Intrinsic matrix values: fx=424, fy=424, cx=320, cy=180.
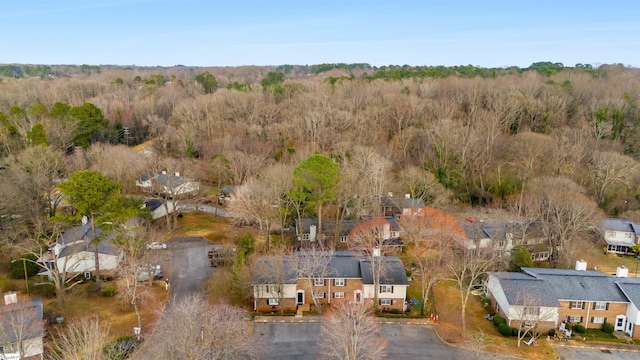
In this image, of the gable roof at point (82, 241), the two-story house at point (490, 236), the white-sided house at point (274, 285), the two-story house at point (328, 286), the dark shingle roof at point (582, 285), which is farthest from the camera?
the two-story house at point (490, 236)

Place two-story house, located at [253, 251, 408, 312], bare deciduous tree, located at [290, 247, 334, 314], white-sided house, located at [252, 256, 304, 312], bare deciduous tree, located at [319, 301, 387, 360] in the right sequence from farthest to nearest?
two-story house, located at [253, 251, 408, 312] → bare deciduous tree, located at [290, 247, 334, 314] → white-sided house, located at [252, 256, 304, 312] → bare deciduous tree, located at [319, 301, 387, 360]

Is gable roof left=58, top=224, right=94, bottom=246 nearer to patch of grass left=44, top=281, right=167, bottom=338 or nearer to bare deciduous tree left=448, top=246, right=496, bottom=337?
patch of grass left=44, top=281, right=167, bottom=338

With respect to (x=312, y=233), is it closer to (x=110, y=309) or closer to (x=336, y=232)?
(x=336, y=232)

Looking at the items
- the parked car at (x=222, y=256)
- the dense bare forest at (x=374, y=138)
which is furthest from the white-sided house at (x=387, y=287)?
the dense bare forest at (x=374, y=138)

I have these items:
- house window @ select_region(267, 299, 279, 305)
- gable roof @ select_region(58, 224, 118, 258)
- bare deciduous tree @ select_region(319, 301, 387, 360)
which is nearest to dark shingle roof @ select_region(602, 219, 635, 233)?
bare deciduous tree @ select_region(319, 301, 387, 360)

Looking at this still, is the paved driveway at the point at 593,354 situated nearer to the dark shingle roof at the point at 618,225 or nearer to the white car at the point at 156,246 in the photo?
the dark shingle roof at the point at 618,225

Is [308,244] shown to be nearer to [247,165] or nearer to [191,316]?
[247,165]
